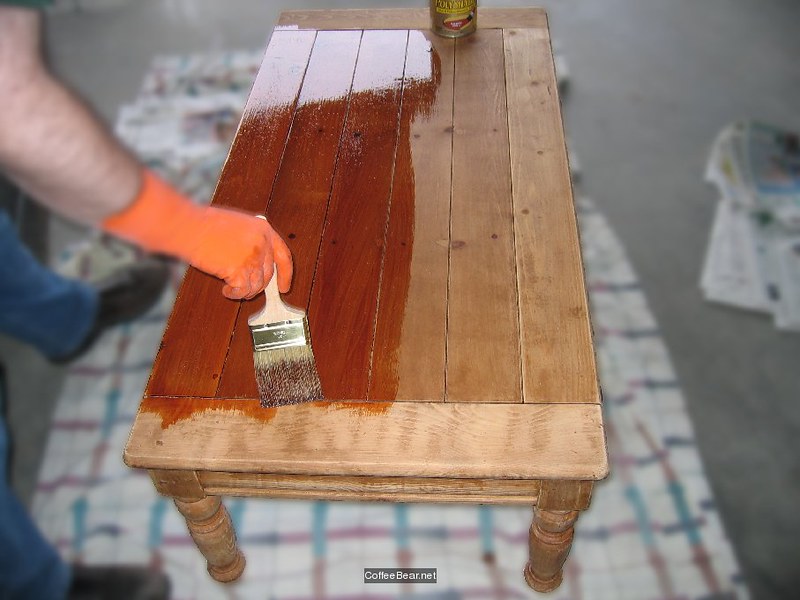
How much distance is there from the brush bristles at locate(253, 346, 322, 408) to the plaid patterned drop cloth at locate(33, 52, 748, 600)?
21.3 inches

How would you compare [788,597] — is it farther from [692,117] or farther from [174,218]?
[692,117]

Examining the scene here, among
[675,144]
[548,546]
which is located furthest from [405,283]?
[675,144]

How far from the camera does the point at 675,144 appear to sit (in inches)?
98.7

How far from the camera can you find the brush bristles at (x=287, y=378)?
3.45 feet

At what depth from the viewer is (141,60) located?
304cm

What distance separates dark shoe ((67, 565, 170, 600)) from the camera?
55.2 inches

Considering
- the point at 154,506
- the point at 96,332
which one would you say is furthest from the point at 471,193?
the point at 96,332

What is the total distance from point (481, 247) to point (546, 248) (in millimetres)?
107

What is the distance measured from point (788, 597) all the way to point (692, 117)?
5.64ft

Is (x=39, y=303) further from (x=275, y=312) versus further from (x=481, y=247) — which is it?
(x=481, y=247)

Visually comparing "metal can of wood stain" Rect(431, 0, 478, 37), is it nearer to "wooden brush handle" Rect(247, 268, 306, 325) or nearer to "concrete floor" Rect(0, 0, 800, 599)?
"concrete floor" Rect(0, 0, 800, 599)

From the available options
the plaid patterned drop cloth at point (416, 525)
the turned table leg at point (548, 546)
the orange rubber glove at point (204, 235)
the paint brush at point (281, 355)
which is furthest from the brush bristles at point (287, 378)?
the plaid patterned drop cloth at point (416, 525)

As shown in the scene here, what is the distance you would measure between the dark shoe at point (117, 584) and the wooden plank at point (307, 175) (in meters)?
0.57

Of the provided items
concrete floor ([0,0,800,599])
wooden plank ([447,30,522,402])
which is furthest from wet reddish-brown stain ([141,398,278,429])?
concrete floor ([0,0,800,599])
